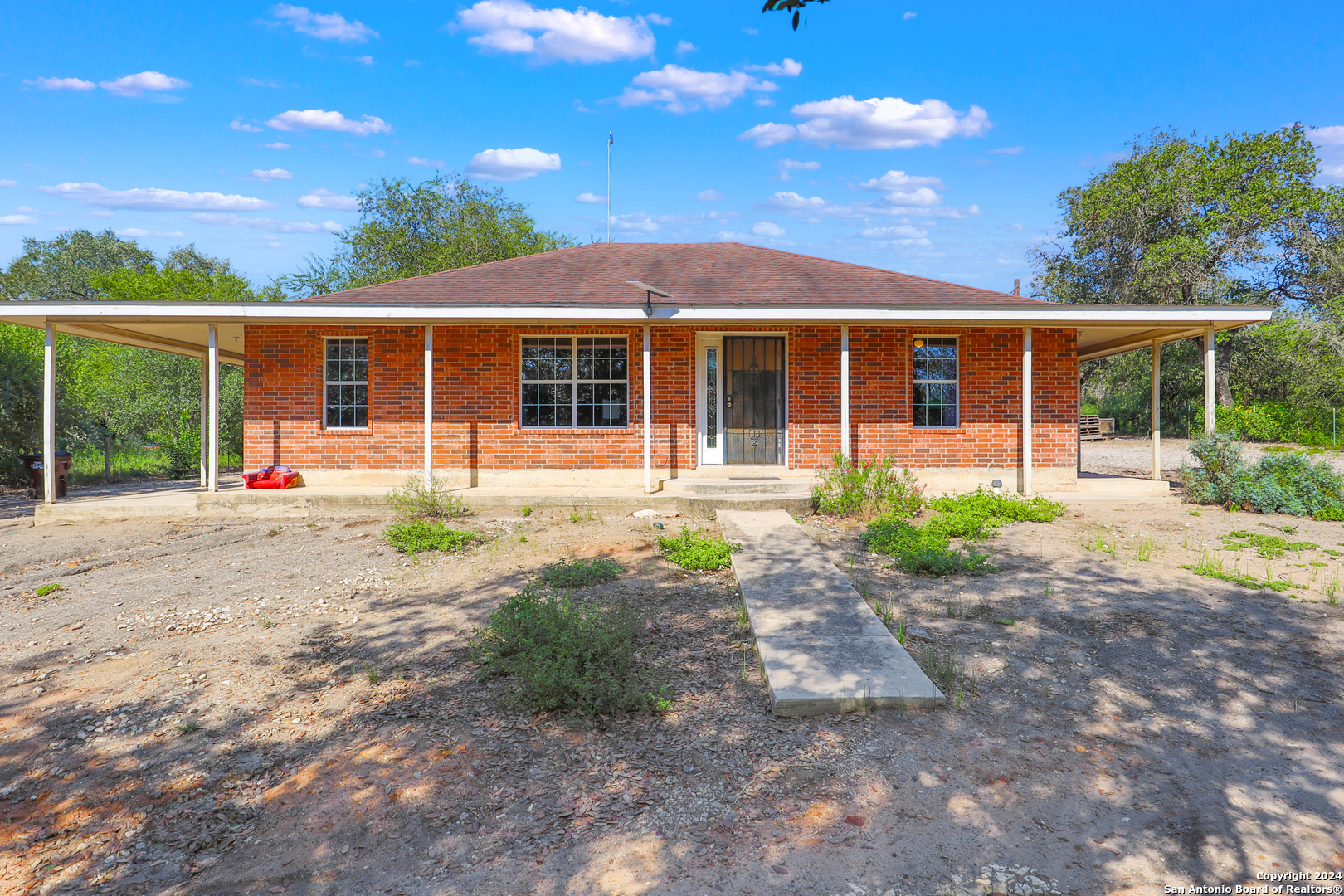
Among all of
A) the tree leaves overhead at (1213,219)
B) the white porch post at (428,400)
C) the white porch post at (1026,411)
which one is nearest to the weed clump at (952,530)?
the white porch post at (1026,411)

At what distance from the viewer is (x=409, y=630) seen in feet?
18.2

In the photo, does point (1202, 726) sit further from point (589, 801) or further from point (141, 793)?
point (141, 793)

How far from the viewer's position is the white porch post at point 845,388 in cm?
1075

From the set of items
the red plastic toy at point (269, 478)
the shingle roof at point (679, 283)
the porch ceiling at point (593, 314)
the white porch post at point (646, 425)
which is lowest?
the red plastic toy at point (269, 478)

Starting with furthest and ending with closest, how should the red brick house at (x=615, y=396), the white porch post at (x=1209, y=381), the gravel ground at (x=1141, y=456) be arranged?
the gravel ground at (x=1141, y=456) → the red brick house at (x=615, y=396) → the white porch post at (x=1209, y=381)

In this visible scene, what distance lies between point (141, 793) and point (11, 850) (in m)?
0.48

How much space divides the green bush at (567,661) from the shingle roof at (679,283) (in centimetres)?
642

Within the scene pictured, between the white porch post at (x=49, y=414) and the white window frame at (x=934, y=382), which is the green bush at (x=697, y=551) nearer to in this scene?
the white window frame at (x=934, y=382)

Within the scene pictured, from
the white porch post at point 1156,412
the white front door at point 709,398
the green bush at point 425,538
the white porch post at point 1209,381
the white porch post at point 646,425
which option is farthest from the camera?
the white porch post at point 1156,412

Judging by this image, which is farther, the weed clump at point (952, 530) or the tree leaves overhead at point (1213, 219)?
the tree leaves overhead at point (1213, 219)

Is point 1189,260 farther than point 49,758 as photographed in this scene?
Yes

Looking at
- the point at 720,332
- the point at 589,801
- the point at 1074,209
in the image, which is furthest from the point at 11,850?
the point at 1074,209

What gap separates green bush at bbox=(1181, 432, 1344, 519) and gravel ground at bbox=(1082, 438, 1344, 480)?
0.59m

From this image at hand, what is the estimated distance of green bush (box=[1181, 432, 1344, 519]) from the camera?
Answer: 387 inches
